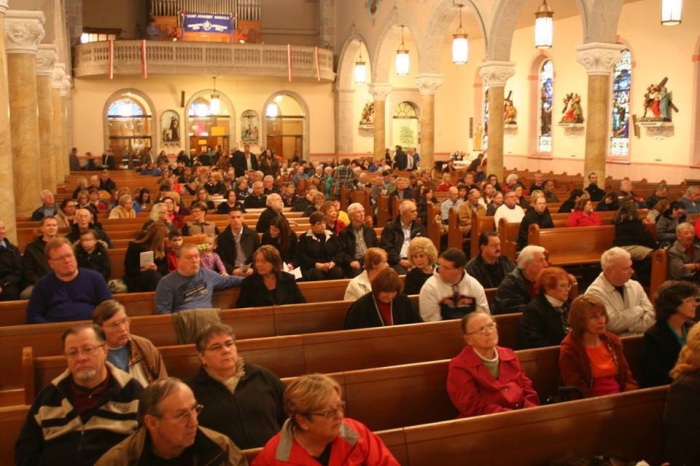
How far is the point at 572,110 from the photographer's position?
1997cm

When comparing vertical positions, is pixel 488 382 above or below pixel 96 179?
below

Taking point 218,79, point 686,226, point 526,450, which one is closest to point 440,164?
point 218,79

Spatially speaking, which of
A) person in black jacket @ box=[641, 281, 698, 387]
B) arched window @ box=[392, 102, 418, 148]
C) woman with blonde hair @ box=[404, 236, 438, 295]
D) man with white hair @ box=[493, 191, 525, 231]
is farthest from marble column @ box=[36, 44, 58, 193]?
arched window @ box=[392, 102, 418, 148]

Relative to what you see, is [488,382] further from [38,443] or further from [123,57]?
[123,57]

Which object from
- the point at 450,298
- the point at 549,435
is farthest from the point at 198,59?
the point at 549,435

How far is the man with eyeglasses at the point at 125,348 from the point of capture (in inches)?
146

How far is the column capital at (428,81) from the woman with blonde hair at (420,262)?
517 inches

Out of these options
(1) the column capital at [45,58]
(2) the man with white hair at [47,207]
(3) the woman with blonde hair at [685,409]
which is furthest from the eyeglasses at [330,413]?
(1) the column capital at [45,58]

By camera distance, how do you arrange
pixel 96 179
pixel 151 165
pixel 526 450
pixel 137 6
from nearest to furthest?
1. pixel 526 450
2. pixel 96 179
3. pixel 151 165
4. pixel 137 6

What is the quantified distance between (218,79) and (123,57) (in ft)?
11.6

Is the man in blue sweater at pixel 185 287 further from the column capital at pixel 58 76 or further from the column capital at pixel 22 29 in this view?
the column capital at pixel 58 76

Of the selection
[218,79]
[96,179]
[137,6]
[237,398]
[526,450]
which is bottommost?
[526,450]

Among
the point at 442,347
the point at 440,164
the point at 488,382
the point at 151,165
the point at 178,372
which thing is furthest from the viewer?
the point at 440,164

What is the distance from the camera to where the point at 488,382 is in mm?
3795
